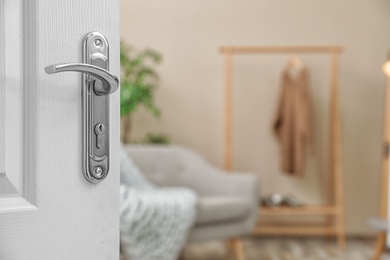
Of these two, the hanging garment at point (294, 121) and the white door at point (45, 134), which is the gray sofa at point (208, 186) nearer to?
the hanging garment at point (294, 121)

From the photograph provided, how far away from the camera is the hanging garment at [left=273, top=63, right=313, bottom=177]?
16.2 ft

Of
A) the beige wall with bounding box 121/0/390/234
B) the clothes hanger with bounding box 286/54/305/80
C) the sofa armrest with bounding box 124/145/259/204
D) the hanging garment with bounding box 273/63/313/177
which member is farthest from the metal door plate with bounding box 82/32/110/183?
the beige wall with bounding box 121/0/390/234

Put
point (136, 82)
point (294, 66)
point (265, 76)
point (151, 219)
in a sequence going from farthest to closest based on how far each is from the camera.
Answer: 1. point (265, 76)
2. point (294, 66)
3. point (136, 82)
4. point (151, 219)

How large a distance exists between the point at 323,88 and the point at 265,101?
459 millimetres

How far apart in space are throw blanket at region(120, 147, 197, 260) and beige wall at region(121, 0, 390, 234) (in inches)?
63.3

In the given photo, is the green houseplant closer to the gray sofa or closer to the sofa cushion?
the gray sofa

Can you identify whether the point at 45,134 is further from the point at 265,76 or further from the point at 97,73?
the point at 265,76

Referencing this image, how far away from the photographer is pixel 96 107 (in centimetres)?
86

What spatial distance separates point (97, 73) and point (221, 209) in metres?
3.11

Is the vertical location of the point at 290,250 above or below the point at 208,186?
below

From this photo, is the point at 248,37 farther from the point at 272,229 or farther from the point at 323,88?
the point at 272,229

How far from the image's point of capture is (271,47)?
490 cm

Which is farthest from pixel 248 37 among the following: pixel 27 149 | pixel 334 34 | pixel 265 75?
pixel 27 149

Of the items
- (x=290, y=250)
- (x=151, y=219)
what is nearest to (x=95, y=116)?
(x=151, y=219)
